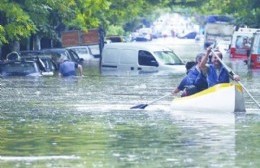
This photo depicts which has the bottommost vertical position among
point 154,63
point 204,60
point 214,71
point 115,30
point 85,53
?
point 115,30

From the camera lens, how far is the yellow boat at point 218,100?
2697 cm

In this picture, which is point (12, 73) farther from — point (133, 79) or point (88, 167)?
point (88, 167)

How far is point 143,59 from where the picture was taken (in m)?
52.5

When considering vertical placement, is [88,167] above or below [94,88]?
above

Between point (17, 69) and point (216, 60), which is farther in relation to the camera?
point (17, 69)

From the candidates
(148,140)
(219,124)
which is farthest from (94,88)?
(148,140)

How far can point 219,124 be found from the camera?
24188 mm

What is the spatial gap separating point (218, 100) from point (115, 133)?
5584 millimetres

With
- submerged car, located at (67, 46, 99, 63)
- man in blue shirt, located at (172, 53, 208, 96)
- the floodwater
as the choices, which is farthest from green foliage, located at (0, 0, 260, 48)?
man in blue shirt, located at (172, 53, 208, 96)

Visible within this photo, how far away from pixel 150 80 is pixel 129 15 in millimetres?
43469

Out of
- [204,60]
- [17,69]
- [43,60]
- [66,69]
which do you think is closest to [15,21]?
[17,69]

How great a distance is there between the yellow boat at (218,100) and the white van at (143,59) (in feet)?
74.8

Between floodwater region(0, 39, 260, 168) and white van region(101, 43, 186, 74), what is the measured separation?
47.1 ft

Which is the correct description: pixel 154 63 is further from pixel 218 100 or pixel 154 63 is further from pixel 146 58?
pixel 218 100
